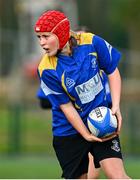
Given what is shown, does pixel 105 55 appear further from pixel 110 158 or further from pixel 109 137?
pixel 110 158

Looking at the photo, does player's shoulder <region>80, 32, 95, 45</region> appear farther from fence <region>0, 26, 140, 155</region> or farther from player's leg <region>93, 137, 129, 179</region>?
fence <region>0, 26, 140, 155</region>

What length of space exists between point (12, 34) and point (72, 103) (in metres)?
24.5

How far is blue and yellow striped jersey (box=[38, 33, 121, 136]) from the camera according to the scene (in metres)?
9.55

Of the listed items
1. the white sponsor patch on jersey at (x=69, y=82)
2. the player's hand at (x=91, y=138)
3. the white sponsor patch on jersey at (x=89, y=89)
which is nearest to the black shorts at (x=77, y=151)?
the player's hand at (x=91, y=138)

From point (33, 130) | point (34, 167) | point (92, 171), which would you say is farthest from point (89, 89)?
point (33, 130)

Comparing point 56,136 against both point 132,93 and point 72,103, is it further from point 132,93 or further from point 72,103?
point 132,93

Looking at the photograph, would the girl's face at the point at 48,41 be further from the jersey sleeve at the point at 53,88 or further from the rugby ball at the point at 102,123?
the rugby ball at the point at 102,123

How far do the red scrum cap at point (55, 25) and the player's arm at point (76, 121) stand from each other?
0.58 meters

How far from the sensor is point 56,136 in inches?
393

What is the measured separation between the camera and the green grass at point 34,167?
14.2m

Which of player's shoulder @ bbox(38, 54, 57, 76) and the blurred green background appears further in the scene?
the blurred green background

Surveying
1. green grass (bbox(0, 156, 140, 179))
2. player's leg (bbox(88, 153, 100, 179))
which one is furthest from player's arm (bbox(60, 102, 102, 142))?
green grass (bbox(0, 156, 140, 179))

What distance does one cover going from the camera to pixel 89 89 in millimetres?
9570

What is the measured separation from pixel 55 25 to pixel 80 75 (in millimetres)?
519
